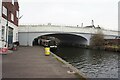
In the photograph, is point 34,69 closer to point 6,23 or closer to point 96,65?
point 96,65

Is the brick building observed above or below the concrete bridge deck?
above

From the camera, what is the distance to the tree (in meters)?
45.3

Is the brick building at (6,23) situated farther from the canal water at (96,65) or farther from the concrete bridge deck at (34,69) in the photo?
the concrete bridge deck at (34,69)

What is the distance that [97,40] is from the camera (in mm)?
45594

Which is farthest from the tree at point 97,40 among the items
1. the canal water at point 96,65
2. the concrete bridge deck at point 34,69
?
the concrete bridge deck at point 34,69

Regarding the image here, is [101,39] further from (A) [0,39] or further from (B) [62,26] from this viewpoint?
(A) [0,39]

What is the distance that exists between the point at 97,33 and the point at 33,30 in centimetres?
1488

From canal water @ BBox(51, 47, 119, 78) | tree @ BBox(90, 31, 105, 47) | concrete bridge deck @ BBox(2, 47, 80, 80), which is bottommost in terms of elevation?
canal water @ BBox(51, 47, 119, 78)

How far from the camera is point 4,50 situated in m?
19.3

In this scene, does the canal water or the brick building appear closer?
the canal water

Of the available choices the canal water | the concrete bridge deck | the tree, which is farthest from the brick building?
the tree

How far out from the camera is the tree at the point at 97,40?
45.3 meters

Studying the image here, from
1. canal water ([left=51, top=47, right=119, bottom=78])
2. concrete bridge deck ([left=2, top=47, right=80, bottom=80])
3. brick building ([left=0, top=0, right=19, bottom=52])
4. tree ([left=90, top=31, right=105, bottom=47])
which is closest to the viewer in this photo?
concrete bridge deck ([left=2, top=47, right=80, bottom=80])

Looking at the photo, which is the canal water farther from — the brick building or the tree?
the tree
